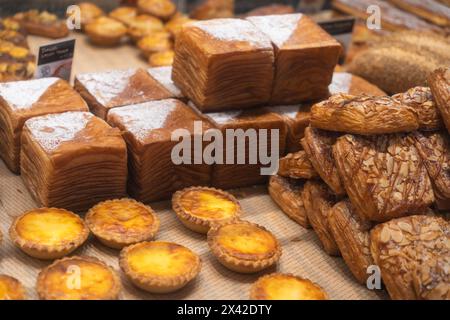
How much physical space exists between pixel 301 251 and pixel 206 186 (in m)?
0.54

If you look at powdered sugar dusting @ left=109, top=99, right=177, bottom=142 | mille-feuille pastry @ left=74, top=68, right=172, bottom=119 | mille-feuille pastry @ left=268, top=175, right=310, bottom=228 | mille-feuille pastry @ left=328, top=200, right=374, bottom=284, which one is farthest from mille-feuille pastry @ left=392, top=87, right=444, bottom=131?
mille-feuille pastry @ left=74, top=68, right=172, bottom=119

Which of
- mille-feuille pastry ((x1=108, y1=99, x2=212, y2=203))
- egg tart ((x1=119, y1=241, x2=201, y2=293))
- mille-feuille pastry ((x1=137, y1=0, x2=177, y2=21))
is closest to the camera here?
egg tart ((x1=119, y1=241, x2=201, y2=293))

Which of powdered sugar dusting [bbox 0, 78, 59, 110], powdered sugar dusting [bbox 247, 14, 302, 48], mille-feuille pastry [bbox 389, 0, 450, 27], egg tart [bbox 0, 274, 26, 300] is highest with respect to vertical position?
powdered sugar dusting [bbox 247, 14, 302, 48]

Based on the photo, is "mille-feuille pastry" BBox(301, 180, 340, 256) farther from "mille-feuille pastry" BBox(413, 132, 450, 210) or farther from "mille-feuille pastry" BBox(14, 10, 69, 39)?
"mille-feuille pastry" BBox(14, 10, 69, 39)

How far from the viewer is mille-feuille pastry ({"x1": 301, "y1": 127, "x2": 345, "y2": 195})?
2506 millimetres

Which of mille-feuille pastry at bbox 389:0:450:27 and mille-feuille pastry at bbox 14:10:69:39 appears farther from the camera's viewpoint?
mille-feuille pastry at bbox 14:10:69:39

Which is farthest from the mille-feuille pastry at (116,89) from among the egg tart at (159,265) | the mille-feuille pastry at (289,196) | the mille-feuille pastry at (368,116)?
the mille-feuille pastry at (368,116)

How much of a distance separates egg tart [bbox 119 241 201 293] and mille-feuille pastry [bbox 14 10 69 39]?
7.01 ft

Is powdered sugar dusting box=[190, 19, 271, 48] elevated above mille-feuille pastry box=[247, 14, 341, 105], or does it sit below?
above

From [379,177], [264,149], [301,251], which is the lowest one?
[301,251]

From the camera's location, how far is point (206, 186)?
2930mm
